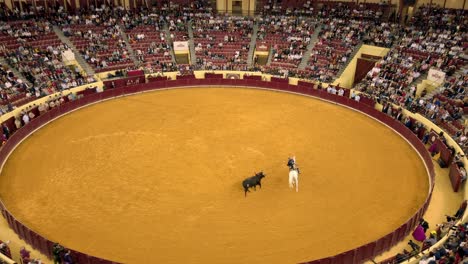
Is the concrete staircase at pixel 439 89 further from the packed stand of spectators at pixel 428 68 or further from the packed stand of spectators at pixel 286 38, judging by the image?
the packed stand of spectators at pixel 286 38

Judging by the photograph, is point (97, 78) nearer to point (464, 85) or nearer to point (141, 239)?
point (141, 239)

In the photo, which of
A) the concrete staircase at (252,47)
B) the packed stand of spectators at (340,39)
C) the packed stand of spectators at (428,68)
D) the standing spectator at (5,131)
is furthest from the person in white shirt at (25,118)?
the packed stand of spectators at (428,68)

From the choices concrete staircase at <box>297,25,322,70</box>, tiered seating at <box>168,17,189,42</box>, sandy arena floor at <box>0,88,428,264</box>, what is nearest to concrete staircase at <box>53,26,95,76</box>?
sandy arena floor at <box>0,88,428,264</box>

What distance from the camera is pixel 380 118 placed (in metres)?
32.1

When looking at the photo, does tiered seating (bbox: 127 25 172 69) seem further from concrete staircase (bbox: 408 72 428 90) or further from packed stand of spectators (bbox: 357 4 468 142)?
concrete staircase (bbox: 408 72 428 90)

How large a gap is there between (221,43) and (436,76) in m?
22.8

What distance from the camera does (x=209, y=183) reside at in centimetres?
2292

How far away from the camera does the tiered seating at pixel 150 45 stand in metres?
43.4

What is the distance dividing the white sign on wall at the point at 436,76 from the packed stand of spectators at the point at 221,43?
17.7 m

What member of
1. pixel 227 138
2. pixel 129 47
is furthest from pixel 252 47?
pixel 227 138

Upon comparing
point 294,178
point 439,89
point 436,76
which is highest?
point 436,76

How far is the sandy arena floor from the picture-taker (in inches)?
727

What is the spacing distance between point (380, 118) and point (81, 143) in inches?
883

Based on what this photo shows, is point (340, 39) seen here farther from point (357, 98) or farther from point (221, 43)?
point (221, 43)
